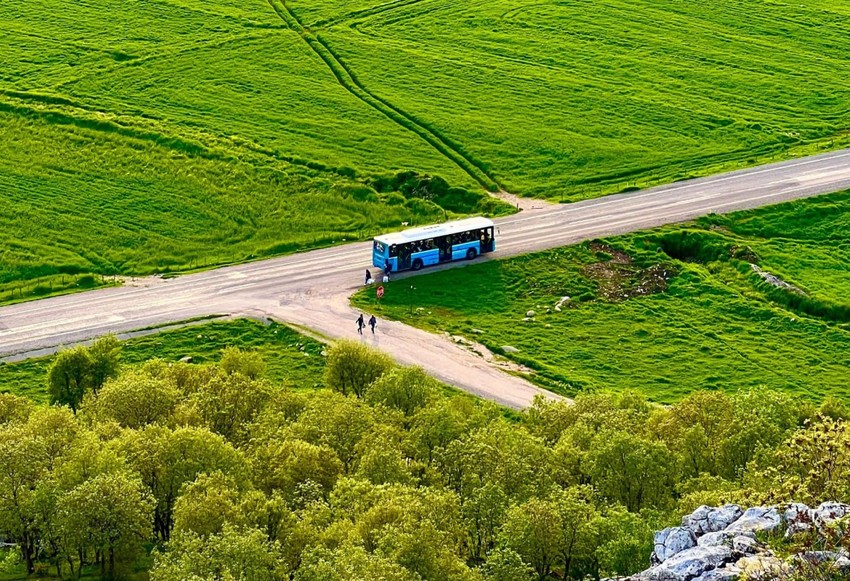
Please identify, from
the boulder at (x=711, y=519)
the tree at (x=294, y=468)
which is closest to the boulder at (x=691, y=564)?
the boulder at (x=711, y=519)

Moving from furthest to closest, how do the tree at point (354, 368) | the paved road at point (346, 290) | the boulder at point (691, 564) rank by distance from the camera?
the paved road at point (346, 290)
the tree at point (354, 368)
the boulder at point (691, 564)

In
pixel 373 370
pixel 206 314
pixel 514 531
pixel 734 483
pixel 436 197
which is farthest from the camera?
pixel 436 197

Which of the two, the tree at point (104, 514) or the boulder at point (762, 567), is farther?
the tree at point (104, 514)

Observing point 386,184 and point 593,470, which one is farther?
point 386,184

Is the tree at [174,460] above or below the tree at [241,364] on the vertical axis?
above

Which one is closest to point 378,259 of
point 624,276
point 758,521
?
point 624,276

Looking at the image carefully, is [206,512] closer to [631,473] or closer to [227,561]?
[227,561]

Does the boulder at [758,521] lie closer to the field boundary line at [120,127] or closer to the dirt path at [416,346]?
the dirt path at [416,346]

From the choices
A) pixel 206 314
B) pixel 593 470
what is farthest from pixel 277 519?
pixel 206 314

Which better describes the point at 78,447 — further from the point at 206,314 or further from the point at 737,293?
the point at 737,293
